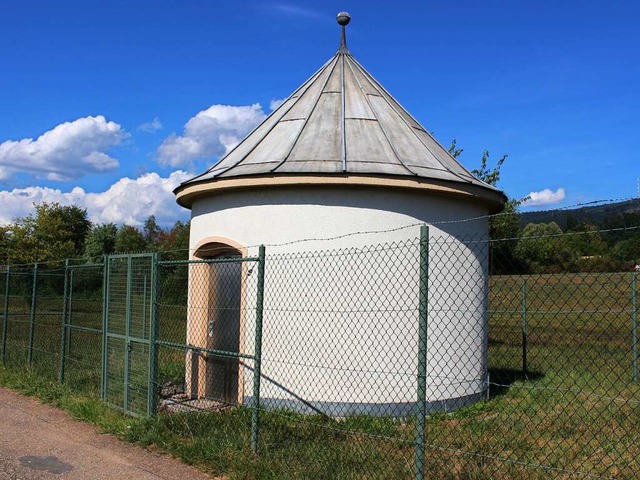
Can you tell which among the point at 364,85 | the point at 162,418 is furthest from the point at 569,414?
the point at 364,85

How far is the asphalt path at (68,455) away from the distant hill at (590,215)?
3901 mm

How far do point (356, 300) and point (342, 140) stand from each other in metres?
2.41

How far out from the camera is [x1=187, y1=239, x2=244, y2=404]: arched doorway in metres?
9.55

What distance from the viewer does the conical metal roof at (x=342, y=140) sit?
8.73m

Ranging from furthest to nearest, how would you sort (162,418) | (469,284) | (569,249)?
(469,284)
(162,418)
(569,249)

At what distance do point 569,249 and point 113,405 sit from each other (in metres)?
6.42

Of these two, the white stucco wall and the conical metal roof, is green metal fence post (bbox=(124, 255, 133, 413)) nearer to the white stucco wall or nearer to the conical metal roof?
the white stucco wall

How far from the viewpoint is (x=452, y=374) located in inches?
346

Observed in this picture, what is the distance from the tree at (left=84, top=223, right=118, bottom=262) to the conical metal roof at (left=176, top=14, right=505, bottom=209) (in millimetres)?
35644

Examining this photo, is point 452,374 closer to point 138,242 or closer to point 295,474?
point 295,474


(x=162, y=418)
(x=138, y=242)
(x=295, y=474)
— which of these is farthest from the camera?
(x=138, y=242)

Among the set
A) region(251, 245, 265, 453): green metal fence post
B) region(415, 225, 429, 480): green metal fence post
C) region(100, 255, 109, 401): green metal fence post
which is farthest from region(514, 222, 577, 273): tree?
region(100, 255, 109, 401): green metal fence post

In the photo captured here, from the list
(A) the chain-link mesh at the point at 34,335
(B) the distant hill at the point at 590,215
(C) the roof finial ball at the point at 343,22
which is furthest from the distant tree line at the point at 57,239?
(B) the distant hill at the point at 590,215

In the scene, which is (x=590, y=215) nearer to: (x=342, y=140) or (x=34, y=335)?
(x=342, y=140)
